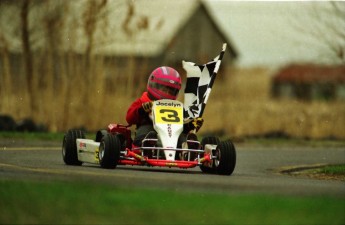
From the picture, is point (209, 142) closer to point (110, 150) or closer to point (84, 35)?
point (110, 150)

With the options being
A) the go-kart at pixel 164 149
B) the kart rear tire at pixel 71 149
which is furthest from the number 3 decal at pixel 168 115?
the kart rear tire at pixel 71 149

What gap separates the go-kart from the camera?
1520 cm

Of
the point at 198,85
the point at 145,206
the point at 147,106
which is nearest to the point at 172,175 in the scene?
the point at 147,106

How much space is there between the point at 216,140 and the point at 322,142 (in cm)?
1101

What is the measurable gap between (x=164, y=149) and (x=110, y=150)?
2.40 feet

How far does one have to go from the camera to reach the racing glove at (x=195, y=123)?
15870 mm

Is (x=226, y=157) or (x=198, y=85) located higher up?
(x=198, y=85)

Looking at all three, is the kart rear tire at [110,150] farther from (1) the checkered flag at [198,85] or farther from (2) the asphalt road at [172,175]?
(1) the checkered flag at [198,85]

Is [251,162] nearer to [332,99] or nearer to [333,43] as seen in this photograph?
[333,43]

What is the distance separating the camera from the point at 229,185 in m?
13.7

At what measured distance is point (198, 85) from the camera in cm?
1723

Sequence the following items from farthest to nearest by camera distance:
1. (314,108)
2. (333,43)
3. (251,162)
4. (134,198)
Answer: (314,108) → (333,43) → (251,162) → (134,198)

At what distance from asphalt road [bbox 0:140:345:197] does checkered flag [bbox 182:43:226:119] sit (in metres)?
0.97

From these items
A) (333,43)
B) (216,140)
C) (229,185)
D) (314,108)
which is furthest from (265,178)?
(314,108)
